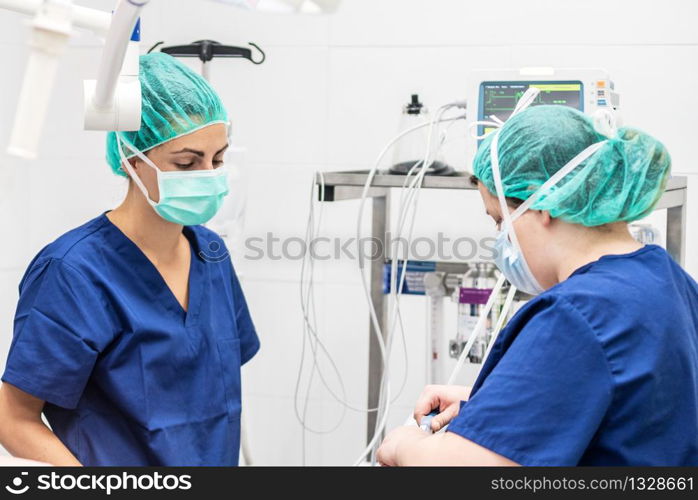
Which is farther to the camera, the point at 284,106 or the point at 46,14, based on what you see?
the point at 284,106

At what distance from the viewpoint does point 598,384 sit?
1020mm

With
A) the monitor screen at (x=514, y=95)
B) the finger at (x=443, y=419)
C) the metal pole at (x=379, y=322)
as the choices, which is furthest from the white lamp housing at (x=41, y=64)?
the metal pole at (x=379, y=322)

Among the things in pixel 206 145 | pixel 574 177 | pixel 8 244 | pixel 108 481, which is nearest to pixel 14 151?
pixel 108 481

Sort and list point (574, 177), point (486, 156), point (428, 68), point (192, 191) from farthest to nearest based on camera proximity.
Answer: point (428, 68), point (192, 191), point (486, 156), point (574, 177)

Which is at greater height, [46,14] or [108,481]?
[46,14]

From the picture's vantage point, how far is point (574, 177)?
1.16 m

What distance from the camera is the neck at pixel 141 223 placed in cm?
149

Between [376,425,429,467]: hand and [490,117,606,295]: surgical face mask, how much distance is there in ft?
0.92

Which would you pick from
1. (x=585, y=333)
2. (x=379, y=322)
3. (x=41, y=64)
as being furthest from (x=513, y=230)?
(x=379, y=322)

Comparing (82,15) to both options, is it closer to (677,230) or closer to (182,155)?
(182,155)

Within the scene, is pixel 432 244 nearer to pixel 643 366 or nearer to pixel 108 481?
pixel 643 366

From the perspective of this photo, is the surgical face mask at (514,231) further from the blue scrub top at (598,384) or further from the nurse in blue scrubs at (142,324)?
the nurse in blue scrubs at (142,324)

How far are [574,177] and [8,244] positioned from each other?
1993 mm

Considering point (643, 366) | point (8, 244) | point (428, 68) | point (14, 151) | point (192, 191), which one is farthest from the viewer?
point (8, 244)
